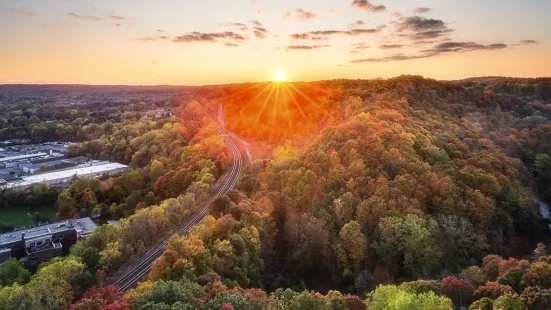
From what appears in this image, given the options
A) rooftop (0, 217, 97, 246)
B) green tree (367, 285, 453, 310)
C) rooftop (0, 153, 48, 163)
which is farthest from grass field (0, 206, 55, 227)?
green tree (367, 285, 453, 310)

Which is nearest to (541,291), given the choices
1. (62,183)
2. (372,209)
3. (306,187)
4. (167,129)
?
(372,209)

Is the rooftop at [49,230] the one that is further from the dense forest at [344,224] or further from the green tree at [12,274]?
the green tree at [12,274]

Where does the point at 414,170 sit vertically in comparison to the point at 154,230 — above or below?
above

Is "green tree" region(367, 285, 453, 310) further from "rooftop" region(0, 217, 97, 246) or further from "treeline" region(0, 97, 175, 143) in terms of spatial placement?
"treeline" region(0, 97, 175, 143)

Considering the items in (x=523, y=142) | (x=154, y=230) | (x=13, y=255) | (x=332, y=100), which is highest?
(x=332, y=100)

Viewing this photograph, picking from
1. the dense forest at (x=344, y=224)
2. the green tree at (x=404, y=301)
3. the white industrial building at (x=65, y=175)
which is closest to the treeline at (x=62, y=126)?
the white industrial building at (x=65, y=175)

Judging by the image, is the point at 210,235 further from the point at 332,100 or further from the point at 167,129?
the point at 167,129
